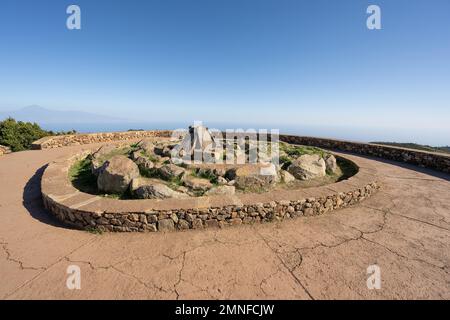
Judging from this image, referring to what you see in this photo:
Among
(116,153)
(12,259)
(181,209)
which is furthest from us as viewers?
(116,153)

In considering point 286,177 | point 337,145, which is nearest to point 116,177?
point 286,177

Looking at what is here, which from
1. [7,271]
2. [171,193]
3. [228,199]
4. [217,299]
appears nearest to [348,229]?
[228,199]

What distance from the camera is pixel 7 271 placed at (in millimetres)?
2910

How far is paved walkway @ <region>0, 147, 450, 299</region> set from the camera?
263cm

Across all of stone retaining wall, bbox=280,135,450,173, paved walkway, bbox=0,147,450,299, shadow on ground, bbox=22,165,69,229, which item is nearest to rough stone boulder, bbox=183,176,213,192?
paved walkway, bbox=0,147,450,299

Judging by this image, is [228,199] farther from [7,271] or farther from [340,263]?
[7,271]

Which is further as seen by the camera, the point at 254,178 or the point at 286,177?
the point at 286,177

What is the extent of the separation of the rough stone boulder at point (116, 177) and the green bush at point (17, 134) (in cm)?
1144

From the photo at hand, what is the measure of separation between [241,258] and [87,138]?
14.3 meters

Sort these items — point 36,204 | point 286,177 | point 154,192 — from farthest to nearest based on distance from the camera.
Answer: point 286,177
point 36,204
point 154,192

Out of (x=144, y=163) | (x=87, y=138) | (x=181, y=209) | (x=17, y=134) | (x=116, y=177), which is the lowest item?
(x=181, y=209)

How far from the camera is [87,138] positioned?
13.8 meters

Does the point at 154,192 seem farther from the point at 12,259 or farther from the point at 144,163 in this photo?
the point at 12,259

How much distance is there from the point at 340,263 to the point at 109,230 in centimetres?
384
